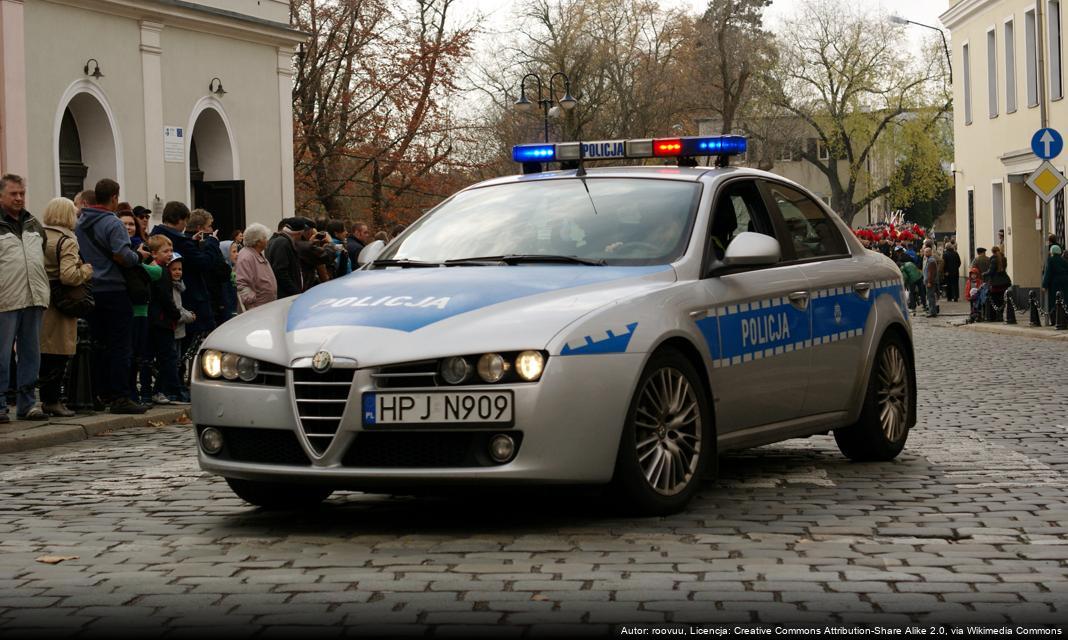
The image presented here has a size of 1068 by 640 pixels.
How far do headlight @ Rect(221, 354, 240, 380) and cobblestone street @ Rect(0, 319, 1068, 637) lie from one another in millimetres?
701

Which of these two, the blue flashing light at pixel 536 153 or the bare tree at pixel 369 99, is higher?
the bare tree at pixel 369 99

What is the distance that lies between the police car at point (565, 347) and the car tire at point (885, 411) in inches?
2.2

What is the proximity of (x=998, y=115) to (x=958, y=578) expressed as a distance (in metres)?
39.8

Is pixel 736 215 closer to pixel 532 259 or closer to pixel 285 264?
pixel 532 259

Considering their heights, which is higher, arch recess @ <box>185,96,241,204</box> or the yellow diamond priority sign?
arch recess @ <box>185,96,241,204</box>

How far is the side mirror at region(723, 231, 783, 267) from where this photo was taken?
314 inches

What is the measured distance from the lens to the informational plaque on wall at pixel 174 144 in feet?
89.5

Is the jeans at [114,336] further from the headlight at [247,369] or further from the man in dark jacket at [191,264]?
the headlight at [247,369]

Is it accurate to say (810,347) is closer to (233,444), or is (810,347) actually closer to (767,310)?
(767,310)

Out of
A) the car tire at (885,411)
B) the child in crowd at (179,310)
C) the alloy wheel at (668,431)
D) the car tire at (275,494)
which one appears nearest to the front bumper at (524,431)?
the alloy wheel at (668,431)

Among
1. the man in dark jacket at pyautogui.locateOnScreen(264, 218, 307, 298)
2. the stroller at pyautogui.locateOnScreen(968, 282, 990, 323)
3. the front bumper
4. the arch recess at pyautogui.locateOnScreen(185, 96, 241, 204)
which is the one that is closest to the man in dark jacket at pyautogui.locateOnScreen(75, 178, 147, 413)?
the man in dark jacket at pyautogui.locateOnScreen(264, 218, 307, 298)

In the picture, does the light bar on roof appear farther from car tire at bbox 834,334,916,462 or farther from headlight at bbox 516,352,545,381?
headlight at bbox 516,352,545,381

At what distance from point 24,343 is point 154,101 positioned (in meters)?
14.8

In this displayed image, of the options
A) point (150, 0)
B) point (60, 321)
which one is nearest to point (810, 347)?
point (60, 321)
